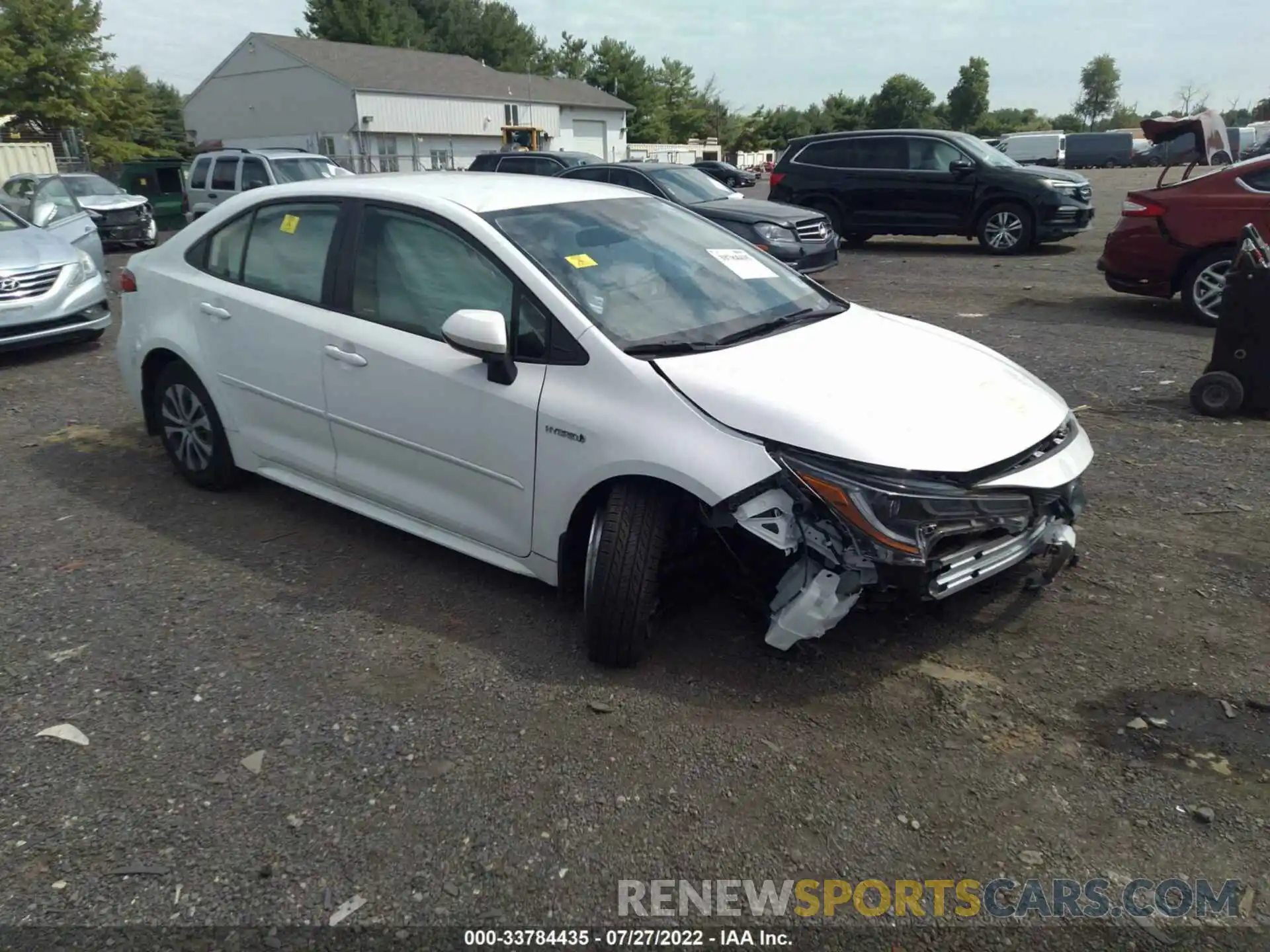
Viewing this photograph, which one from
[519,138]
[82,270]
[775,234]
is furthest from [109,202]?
[519,138]

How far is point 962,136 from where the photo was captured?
14797mm

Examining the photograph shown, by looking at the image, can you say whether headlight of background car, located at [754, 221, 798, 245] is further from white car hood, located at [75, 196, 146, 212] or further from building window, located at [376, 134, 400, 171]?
building window, located at [376, 134, 400, 171]

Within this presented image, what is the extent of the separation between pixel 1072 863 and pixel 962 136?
14.4 m

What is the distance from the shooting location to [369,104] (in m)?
45.3

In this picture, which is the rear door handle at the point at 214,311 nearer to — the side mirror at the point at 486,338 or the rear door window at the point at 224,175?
the side mirror at the point at 486,338

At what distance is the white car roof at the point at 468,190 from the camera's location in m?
4.03

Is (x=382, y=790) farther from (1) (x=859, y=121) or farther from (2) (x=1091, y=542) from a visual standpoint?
(1) (x=859, y=121)

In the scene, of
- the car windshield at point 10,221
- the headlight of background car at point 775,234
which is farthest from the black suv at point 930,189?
the car windshield at point 10,221

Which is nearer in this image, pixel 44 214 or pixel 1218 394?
pixel 1218 394

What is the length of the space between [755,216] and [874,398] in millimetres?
9131

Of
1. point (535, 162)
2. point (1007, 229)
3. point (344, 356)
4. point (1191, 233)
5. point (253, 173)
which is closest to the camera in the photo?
point (344, 356)

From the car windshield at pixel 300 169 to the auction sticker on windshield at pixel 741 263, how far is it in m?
14.4

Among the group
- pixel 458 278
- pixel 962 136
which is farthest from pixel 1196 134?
pixel 458 278

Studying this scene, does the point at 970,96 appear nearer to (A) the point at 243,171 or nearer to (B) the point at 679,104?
(B) the point at 679,104
